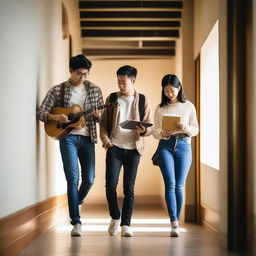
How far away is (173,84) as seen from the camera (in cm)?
445

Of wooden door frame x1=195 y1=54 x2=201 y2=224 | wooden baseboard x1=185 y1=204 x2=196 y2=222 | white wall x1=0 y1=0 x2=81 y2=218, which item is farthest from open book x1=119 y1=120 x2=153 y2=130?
wooden baseboard x1=185 y1=204 x2=196 y2=222

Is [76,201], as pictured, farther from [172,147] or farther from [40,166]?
[172,147]

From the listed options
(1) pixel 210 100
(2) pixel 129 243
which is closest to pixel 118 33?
(1) pixel 210 100

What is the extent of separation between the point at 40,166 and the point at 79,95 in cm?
69

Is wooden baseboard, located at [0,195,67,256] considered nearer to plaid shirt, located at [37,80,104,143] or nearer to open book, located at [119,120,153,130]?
plaid shirt, located at [37,80,104,143]

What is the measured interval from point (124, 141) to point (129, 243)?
2.80 ft

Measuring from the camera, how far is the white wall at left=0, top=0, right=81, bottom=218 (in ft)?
11.2

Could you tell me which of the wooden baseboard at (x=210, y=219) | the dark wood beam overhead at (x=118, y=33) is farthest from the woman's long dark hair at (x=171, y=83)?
the dark wood beam overhead at (x=118, y=33)

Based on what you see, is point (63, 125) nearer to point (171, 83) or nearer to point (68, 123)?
point (68, 123)

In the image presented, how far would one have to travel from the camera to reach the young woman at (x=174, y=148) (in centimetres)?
441

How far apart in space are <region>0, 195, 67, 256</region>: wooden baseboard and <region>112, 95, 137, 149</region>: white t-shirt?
2.77 ft

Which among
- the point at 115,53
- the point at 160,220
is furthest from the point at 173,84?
the point at 115,53

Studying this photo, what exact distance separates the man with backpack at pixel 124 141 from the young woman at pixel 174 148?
0.17 m

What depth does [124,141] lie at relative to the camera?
4.43 metres
